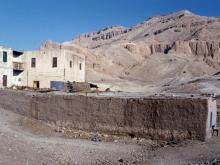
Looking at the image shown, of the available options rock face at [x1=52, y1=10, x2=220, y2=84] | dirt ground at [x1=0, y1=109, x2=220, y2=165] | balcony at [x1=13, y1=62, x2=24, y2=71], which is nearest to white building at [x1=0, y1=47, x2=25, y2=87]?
balcony at [x1=13, y1=62, x2=24, y2=71]

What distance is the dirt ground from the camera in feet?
53.0

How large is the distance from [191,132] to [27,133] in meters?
7.88

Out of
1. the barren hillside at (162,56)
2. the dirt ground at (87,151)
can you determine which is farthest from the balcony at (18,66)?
the barren hillside at (162,56)

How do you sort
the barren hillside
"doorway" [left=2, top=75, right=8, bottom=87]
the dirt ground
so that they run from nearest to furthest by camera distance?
the dirt ground → "doorway" [left=2, top=75, right=8, bottom=87] → the barren hillside

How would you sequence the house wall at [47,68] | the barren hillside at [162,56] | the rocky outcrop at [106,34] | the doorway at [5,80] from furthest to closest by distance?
the rocky outcrop at [106,34], the barren hillside at [162,56], the house wall at [47,68], the doorway at [5,80]

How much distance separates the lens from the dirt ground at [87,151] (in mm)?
16156

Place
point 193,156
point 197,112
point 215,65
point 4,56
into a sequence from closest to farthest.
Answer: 1. point 193,156
2. point 197,112
3. point 4,56
4. point 215,65

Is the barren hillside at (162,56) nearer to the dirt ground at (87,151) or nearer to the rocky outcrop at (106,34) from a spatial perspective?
the rocky outcrop at (106,34)

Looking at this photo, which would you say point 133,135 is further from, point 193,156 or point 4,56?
point 4,56

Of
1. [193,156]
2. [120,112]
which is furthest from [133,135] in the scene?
[193,156]

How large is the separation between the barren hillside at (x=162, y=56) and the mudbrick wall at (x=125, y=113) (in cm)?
4337

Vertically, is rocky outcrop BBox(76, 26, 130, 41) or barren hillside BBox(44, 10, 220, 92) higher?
rocky outcrop BBox(76, 26, 130, 41)

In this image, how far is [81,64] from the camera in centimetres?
4788

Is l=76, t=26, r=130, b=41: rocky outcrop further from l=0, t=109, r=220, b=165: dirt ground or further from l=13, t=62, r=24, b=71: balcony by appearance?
l=0, t=109, r=220, b=165: dirt ground
